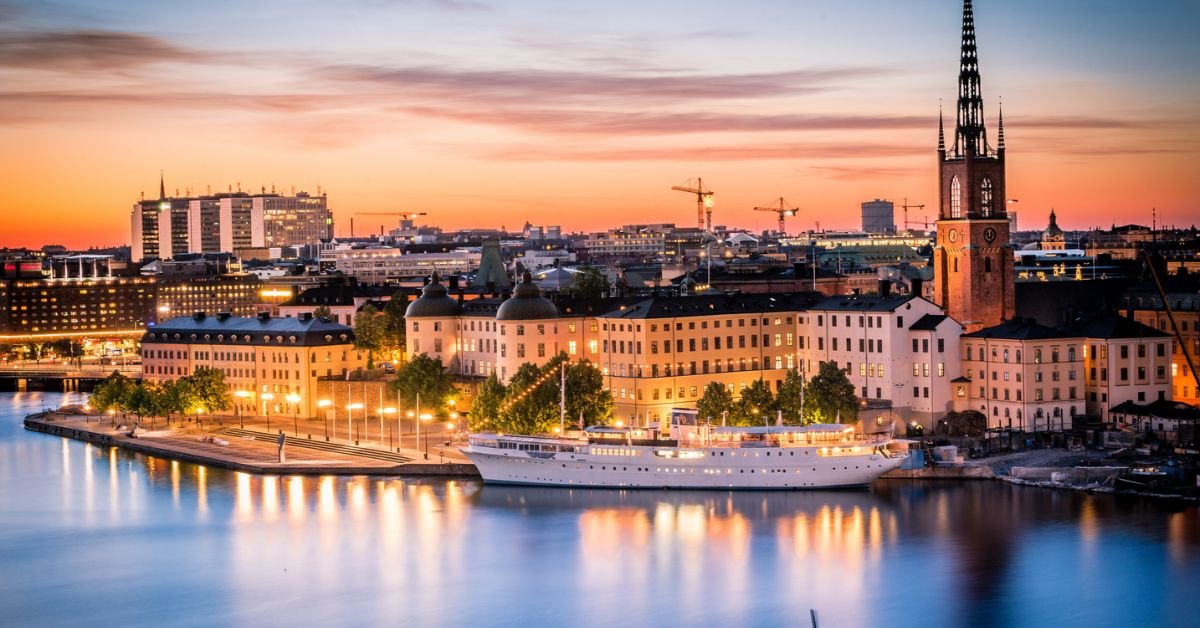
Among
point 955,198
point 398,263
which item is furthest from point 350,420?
point 398,263

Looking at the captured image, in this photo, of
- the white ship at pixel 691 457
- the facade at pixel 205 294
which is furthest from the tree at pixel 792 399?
the facade at pixel 205 294

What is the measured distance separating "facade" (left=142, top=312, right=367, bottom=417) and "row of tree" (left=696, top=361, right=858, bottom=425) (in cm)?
1912

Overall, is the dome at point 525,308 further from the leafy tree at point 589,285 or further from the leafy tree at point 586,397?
the leafy tree at point 589,285

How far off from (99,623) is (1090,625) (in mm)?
20526

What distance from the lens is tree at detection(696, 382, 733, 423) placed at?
5722 cm

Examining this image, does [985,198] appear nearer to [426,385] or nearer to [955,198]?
[955,198]

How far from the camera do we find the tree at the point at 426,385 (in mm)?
65312

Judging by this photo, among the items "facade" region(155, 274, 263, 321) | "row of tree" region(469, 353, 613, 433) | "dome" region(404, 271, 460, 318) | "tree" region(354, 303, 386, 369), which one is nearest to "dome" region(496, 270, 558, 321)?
"row of tree" region(469, 353, 613, 433)

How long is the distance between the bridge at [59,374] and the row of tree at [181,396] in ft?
66.3

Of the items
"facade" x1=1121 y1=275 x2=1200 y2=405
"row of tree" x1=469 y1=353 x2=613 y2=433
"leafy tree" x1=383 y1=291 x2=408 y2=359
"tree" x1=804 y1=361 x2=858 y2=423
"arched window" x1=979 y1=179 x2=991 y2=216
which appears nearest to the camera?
"tree" x1=804 y1=361 x2=858 y2=423

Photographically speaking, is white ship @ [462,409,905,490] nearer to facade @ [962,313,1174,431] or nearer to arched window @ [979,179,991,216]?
facade @ [962,313,1174,431]

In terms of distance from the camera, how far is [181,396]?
233 ft

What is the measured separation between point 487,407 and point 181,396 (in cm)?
1704

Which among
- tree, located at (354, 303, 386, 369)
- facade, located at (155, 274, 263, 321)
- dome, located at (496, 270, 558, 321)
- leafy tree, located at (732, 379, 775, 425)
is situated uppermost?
facade, located at (155, 274, 263, 321)
